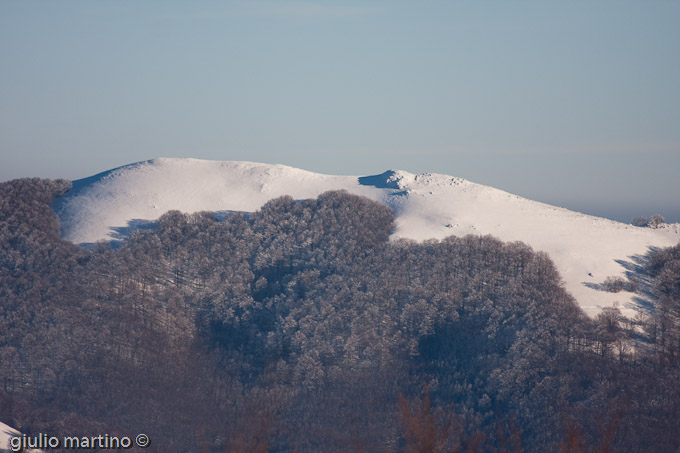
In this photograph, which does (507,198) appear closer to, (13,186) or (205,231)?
(205,231)

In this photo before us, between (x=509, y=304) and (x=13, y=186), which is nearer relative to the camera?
(x=509, y=304)

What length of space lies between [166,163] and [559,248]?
7491 cm

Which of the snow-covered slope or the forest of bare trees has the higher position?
the snow-covered slope

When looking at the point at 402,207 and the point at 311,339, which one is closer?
the point at 311,339

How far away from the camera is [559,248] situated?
94.9 metres

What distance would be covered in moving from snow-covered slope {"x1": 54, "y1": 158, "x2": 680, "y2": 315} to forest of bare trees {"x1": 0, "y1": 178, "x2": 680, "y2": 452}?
472 cm

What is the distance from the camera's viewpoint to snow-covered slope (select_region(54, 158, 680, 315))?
94438 millimetres

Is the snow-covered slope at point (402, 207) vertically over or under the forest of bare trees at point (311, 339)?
over

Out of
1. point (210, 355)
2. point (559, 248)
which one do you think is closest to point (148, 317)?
point (210, 355)

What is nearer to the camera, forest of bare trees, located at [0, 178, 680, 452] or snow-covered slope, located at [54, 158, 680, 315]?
forest of bare trees, located at [0, 178, 680, 452]

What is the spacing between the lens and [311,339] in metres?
77.6

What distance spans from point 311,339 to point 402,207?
3807cm

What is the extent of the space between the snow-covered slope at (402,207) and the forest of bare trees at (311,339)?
4.72 metres

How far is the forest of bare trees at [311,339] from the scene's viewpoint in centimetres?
6431
